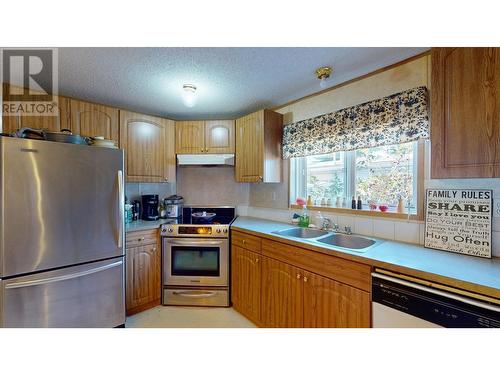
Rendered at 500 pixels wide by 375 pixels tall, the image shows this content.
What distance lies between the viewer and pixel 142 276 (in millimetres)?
2109

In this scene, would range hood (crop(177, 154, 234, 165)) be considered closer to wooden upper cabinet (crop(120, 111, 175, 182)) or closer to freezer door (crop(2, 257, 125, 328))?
wooden upper cabinet (crop(120, 111, 175, 182))

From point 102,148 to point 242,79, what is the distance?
1263 mm

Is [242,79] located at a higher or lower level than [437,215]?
higher

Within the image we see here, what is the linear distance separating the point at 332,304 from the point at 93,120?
2.63m

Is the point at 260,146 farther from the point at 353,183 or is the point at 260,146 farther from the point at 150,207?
the point at 150,207

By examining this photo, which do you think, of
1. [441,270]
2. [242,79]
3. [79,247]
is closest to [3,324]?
[79,247]

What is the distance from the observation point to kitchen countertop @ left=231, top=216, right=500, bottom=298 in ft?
2.92

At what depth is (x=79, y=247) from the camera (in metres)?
1.53

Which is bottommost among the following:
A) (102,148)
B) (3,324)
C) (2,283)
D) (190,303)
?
(190,303)

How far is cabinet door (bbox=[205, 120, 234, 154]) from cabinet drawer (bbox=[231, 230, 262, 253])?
3.44 feet

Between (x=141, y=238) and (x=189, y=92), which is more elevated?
(x=189, y=92)

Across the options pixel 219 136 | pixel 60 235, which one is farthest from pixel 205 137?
pixel 60 235
